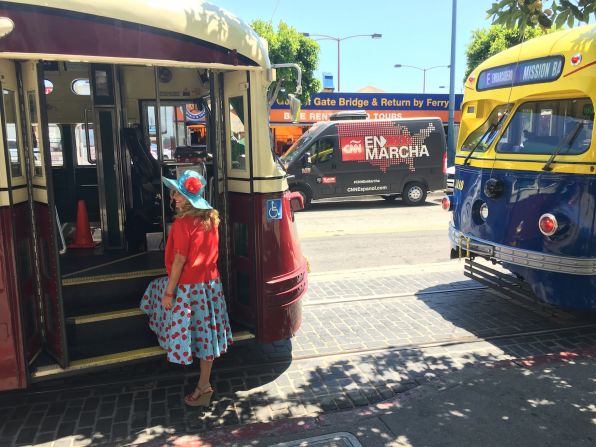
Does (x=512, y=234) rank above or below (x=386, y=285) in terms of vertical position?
above

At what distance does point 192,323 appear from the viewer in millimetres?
3957

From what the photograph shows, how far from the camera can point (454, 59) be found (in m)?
21.7

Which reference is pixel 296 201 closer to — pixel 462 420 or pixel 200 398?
pixel 200 398

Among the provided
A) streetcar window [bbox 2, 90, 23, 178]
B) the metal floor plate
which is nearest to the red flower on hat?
streetcar window [bbox 2, 90, 23, 178]

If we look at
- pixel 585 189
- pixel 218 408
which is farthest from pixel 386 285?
pixel 218 408

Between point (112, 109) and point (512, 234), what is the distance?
465 cm

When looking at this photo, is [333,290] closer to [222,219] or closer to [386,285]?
[386,285]

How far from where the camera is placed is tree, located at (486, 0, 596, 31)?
161 inches

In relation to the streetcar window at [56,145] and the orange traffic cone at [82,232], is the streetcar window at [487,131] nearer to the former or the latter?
the orange traffic cone at [82,232]

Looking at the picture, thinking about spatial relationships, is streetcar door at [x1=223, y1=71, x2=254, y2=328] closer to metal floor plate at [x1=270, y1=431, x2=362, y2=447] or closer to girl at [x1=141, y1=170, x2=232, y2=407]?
girl at [x1=141, y1=170, x2=232, y2=407]

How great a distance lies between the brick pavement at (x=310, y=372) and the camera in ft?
12.6

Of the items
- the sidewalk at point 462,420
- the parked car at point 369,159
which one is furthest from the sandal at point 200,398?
the parked car at point 369,159

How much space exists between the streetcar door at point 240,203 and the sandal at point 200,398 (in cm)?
69

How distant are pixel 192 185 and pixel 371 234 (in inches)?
306
